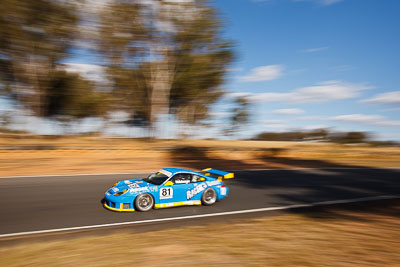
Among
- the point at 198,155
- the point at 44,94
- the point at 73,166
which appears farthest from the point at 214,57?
the point at 73,166

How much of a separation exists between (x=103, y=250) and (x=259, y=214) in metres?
4.96

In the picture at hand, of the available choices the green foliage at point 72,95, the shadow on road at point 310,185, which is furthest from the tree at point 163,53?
the shadow on road at point 310,185

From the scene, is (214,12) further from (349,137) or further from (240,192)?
(349,137)

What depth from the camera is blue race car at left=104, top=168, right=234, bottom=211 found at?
8.38m

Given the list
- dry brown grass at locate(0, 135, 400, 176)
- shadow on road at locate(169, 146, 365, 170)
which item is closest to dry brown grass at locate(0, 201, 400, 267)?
dry brown grass at locate(0, 135, 400, 176)

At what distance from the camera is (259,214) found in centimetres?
888

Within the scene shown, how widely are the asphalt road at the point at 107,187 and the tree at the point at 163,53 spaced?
50.4ft

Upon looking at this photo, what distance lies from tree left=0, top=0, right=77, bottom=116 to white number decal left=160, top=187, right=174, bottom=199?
20347mm

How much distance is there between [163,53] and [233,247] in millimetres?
25753

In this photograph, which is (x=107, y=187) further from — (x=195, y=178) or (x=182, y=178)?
(x=195, y=178)

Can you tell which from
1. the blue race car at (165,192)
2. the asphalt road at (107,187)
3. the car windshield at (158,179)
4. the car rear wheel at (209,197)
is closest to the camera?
the asphalt road at (107,187)

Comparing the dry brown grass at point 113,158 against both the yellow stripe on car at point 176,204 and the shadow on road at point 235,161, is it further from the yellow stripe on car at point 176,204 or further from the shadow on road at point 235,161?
the yellow stripe on car at point 176,204

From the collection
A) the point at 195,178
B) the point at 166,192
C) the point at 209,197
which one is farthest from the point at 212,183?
the point at 166,192

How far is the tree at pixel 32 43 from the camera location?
21750 millimetres
